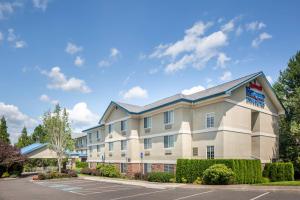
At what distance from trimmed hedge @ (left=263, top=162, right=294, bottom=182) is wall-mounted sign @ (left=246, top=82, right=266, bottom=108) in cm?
683

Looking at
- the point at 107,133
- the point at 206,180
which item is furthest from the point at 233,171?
the point at 107,133

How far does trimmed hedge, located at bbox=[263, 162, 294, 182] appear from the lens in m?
30.8

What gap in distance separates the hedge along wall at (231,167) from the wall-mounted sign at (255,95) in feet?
22.7

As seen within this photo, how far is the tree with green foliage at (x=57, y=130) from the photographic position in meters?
42.8

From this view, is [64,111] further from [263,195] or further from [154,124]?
[263,195]

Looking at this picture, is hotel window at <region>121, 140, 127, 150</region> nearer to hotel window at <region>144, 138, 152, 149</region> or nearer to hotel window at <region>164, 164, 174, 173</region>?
hotel window at <region>144, 138, 152, 149</region>

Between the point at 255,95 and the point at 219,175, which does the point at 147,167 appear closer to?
the point at 219,175

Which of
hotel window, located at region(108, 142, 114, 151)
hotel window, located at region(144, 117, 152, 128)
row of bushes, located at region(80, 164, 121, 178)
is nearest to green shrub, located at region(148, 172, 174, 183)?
hotel window, located at region(144, 117, 152, 128)

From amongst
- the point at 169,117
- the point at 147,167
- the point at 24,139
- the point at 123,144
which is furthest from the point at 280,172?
the point at 24,139

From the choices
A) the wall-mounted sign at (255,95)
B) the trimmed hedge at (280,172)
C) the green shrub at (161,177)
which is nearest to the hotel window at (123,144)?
the green shrub at (161,177)

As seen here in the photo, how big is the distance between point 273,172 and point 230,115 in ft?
25.1

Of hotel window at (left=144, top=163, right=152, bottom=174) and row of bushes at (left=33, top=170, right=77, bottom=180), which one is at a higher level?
hotel window at (left=144, top=163, right=152, bottom=174)

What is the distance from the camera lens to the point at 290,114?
40.8 metres

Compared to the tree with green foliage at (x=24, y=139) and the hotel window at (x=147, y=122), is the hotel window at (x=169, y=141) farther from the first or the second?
the tree with green foliage at (x=24, y=139)
